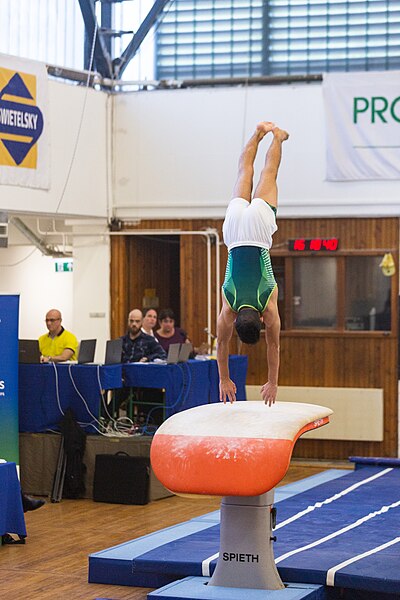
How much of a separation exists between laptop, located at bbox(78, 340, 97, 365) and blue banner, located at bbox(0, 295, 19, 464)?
1.02 m

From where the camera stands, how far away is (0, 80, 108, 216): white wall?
11164mm

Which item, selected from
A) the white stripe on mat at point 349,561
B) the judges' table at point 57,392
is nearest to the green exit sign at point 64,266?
the judges' table at point 57,392

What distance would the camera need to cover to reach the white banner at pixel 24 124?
1066cm

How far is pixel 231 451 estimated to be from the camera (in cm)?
597

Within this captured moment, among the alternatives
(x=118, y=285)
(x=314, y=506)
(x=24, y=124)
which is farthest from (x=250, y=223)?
(x=118, y=285)

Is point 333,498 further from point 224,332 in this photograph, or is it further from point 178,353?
point 224,332

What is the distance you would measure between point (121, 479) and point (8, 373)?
1528 mm

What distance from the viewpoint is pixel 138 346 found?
10812 millimetres

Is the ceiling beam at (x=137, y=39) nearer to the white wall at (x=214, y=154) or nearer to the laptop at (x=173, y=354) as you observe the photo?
the white wall at (x=214, y=154)

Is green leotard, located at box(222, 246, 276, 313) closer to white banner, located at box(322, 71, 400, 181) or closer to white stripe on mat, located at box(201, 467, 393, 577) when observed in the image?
white stripe on mat, located at box(201, 467, 393, 577)

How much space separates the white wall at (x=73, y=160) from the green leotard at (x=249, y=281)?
4977 millimetres

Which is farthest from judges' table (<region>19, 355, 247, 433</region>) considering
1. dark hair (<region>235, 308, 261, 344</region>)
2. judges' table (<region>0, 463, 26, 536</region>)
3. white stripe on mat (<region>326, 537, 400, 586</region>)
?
dark hair (<region>235, 308, 261, 344</region>)

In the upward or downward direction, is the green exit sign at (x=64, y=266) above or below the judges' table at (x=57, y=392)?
above

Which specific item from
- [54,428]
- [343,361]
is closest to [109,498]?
[54,428]
